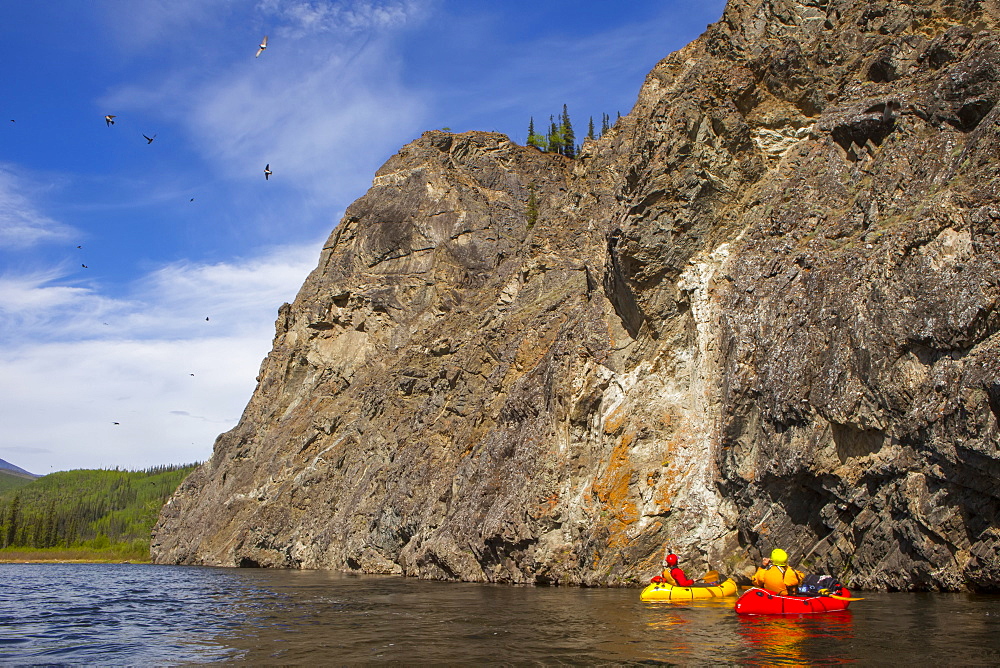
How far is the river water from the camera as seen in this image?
12945mm

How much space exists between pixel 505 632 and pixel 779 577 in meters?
7.50

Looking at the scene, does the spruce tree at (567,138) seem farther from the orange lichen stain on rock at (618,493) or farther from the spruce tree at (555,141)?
the orange lichen stain on rock at (618,493)

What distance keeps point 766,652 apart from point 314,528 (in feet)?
152

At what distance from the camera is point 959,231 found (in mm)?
21531

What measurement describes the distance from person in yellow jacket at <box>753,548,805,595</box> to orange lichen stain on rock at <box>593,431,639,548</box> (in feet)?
28.0

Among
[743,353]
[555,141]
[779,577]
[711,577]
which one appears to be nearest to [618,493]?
[711,577]

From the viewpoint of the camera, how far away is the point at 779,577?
19047 millimetres

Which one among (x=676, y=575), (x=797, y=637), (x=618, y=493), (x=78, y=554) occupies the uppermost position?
(x=618, y=493)

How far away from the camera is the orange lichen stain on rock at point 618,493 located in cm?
2798

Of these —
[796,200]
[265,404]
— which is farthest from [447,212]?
[796,200]

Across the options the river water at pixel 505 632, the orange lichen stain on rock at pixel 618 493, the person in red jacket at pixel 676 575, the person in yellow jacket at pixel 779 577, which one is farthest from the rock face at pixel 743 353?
the person in yellow jacket at pixel 779 577

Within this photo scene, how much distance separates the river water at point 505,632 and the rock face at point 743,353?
3107 millimetres

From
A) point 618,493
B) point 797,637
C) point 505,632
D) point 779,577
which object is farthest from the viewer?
point 618,493

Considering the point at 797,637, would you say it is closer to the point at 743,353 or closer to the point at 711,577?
the point at 711,577
